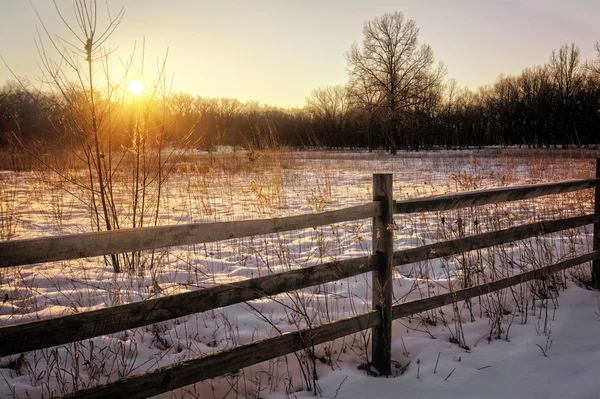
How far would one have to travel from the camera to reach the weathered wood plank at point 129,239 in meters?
1.71

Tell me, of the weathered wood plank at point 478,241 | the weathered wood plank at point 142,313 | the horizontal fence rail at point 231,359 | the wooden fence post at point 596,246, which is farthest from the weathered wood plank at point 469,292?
the weathered wood plank at point 142,313

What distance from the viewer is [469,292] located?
3.56 meters

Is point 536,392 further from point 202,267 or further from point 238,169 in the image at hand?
point 238,169

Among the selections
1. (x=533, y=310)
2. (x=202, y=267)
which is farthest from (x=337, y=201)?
(x=533, y=310)

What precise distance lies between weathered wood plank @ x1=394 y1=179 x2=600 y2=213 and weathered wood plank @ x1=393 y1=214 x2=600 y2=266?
0.32 m

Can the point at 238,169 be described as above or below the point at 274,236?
above

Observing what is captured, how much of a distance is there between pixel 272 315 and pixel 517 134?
6279 centimetres

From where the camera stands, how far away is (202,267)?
5.27 m

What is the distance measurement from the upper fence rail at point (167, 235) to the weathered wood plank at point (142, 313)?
11.8 inches

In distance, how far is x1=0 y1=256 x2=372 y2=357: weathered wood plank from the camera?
1.77 meters

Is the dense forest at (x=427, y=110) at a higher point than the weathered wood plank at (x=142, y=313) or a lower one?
higher

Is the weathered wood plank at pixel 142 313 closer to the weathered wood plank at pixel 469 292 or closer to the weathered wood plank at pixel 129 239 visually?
the weathered wood plank at pixel 129 239

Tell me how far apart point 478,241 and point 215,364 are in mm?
2594

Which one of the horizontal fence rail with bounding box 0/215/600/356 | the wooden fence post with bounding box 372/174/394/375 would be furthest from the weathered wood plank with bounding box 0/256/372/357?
the wooden fence post with bounding box 372/174/394/375
